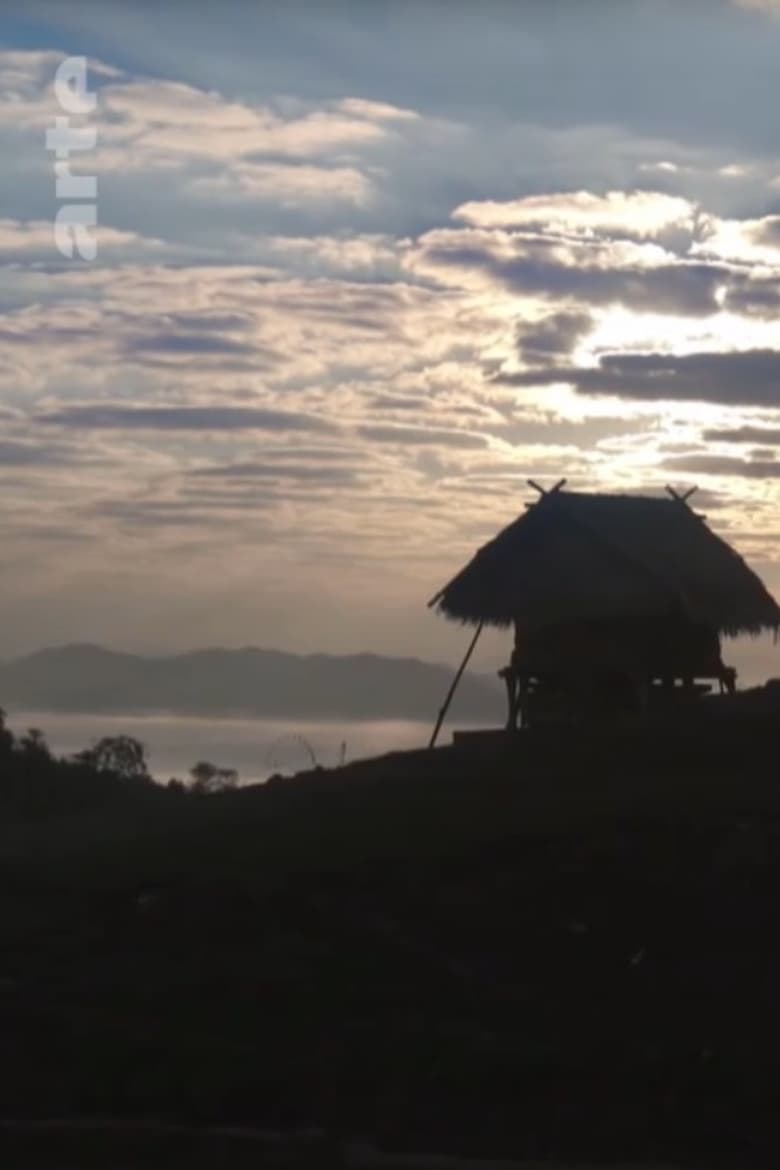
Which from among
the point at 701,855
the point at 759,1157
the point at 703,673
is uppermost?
the point at 703,673

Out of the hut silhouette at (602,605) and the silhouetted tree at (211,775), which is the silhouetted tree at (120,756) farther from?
the hut silhouette at (602,605)

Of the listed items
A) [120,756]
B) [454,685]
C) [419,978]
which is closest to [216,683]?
[120,756]

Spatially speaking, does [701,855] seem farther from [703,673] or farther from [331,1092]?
[703,673]

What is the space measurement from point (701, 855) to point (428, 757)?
7670 mm

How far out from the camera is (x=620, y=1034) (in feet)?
32.9

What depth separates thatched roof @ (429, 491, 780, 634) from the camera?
25422 mm

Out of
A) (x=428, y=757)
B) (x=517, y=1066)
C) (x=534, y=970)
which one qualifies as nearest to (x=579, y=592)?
(x=428, y=757)

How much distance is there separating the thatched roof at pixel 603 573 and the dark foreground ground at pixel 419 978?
7055 millimetres

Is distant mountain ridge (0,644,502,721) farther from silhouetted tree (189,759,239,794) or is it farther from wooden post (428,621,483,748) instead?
wooden post (428,621,483,748)

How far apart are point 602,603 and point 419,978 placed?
1461 centimetres

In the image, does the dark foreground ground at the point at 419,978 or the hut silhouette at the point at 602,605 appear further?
the hut silhouette at the point at 602,605

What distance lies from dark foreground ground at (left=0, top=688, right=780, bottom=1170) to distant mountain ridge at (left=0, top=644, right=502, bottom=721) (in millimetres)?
36487

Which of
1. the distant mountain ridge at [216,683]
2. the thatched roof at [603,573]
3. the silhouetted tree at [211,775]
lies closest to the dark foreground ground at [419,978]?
the thatched roof at [603,573]

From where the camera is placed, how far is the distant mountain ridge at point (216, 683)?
56.5m
